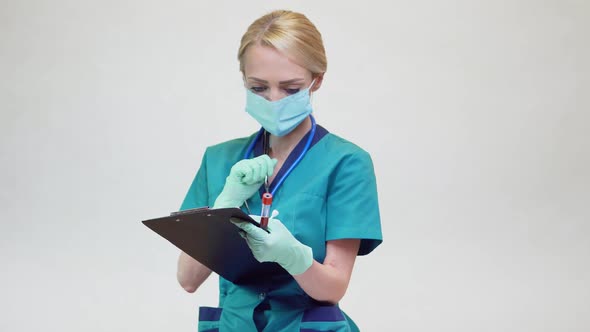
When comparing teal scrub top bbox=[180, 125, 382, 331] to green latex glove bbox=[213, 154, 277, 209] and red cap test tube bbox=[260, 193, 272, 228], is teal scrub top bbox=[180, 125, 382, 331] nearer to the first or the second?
green latex glove bbox=[213, 154, 277, 209]

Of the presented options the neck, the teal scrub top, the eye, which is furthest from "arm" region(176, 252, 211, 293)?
the eye

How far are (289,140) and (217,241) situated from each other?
0.38 metres

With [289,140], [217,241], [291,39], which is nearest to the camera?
[217,241]

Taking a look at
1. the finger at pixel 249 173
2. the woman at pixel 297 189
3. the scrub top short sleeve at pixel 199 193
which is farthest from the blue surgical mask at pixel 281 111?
the scrub top short sleeve at pixel 199 193

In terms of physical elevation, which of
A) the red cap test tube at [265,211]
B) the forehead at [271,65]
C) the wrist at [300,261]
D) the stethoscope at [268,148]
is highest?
the forehead at [271,65]

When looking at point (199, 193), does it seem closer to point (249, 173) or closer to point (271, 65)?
point (249, 173)

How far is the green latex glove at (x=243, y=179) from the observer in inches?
86.4

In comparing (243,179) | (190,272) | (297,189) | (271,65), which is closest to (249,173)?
(243,179)

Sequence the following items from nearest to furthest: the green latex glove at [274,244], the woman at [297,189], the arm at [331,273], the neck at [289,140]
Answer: the green latex glove at [274,244], the arm at [331,273], the woman at [297,189], the neck at [289,140]

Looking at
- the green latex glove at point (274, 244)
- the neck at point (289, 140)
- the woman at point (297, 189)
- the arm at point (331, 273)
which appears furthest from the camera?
the neck at point (289, 140)

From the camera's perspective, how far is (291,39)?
2.21 metres

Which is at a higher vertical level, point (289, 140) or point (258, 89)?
point (258, 89)

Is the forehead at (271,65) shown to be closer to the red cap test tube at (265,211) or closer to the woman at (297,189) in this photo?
the woman at (297,189)

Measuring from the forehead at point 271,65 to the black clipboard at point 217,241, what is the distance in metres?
0.40
